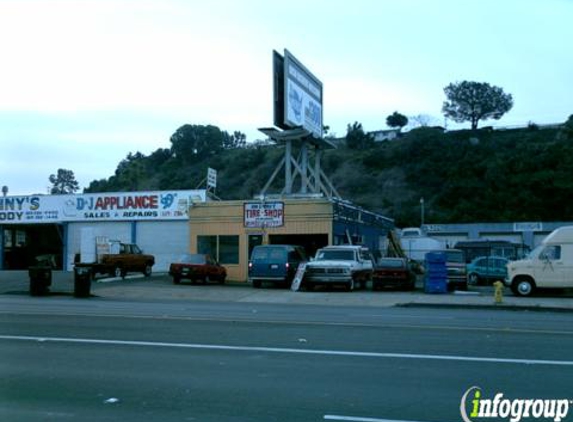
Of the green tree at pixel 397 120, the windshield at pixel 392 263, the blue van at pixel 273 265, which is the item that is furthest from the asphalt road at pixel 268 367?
the green tree at pixel 397 120

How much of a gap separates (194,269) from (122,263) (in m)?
5.17

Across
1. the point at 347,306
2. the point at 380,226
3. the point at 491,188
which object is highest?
the point at 491,188

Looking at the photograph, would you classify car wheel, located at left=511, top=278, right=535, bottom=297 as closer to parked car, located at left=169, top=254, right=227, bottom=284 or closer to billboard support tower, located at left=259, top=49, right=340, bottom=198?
parked car, located at left=169, top=254, right=227, bottom=284

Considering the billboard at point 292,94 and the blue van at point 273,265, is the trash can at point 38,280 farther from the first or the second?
the billboard at point 292,94

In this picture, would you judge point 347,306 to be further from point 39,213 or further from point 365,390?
point 39,213

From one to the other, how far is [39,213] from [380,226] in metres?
22.3

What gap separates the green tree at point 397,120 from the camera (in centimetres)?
14900

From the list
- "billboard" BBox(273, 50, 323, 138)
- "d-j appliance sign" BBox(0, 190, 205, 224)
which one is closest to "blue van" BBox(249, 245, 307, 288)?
"billboard" BBox(273, 50, 323, 138)

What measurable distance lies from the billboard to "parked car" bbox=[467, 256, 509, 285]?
39.3ft

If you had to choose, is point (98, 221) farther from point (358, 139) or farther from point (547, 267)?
point (358, 139)

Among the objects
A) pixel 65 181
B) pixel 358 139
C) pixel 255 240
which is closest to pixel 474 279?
pixel 255 240

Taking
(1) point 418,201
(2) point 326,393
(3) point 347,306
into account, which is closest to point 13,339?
(2) point 326,393

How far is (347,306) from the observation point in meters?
22.1

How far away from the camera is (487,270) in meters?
33.8
